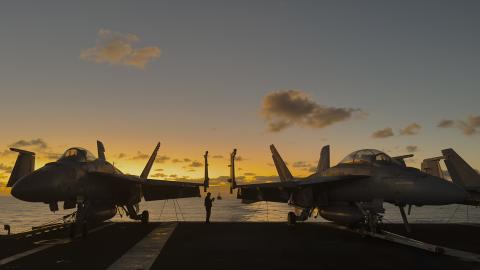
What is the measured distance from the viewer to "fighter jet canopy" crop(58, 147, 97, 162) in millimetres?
17000

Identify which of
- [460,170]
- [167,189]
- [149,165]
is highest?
[149,165]

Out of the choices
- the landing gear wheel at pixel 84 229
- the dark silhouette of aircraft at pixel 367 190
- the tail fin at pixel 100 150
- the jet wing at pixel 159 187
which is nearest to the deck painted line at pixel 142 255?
the landing gear wheel at pixel 84 229

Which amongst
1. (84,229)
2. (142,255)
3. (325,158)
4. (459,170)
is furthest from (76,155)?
(459,170)

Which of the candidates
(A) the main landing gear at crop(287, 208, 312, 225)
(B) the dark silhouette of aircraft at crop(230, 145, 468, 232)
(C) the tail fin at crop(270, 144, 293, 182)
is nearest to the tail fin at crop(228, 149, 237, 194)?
(C) the tail fin at crop(270, 144, 293, 182)

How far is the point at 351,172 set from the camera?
16297 millimetres

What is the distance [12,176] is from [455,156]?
26.5m

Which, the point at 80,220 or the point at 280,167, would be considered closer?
the point at 80,220

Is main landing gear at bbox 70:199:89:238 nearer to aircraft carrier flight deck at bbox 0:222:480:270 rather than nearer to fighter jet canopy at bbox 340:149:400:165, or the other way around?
aircraft carrier flight deck at bbox 0:222:480:270

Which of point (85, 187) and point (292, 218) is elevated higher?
point (85, 187)

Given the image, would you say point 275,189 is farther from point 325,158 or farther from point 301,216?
point 325,158

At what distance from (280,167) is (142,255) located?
56.0ft

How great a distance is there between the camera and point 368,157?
628 inches

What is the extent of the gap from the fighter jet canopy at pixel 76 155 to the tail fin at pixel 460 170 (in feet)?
69.4

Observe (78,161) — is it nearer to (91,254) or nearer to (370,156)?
(91,254)
